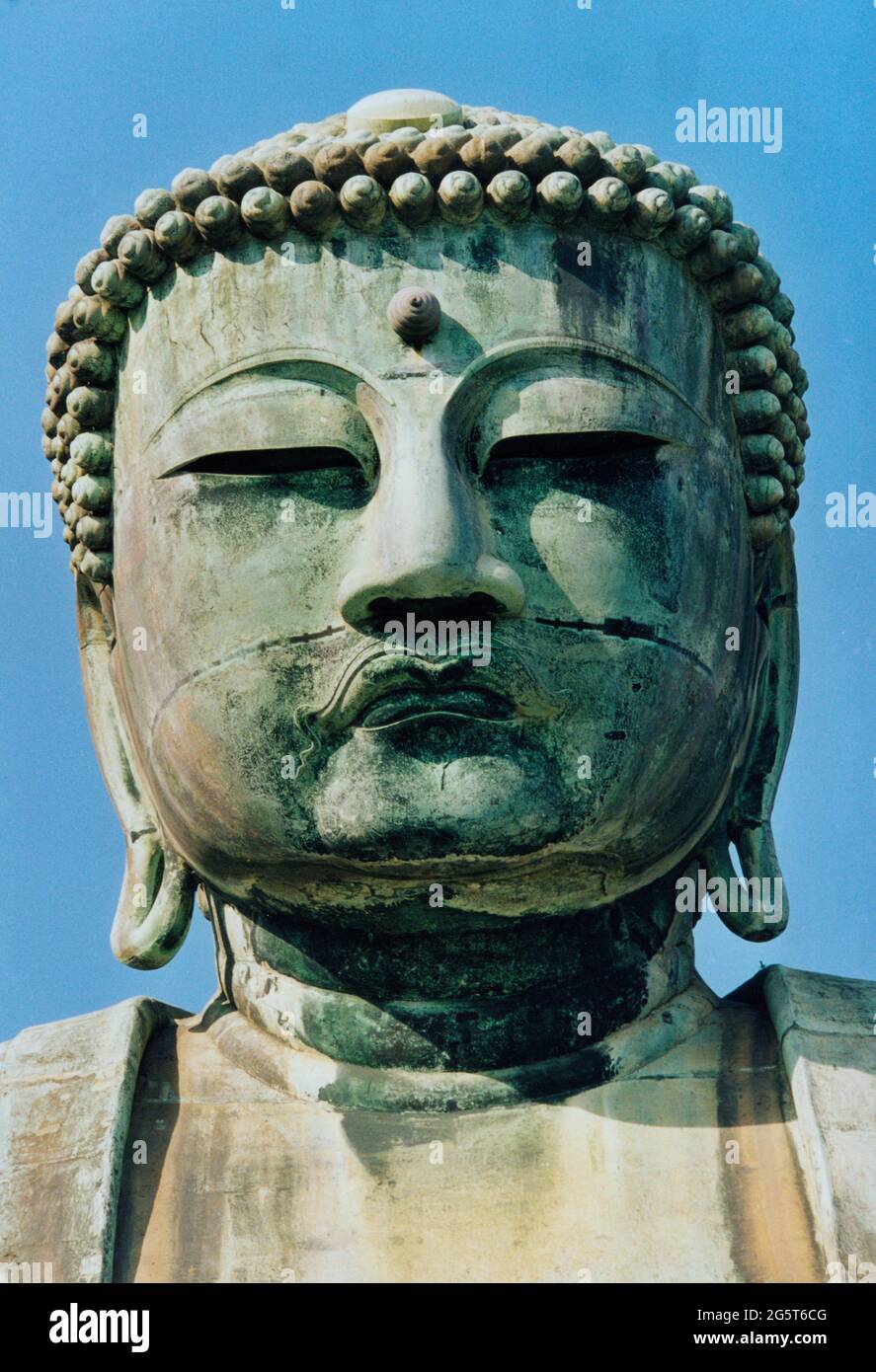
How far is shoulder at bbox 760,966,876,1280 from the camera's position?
11.0 m

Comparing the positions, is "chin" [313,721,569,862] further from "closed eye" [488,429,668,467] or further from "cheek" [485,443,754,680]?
"closed eye" [488,429,668,467]

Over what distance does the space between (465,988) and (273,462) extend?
1.98 metres

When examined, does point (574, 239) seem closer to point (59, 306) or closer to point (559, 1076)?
point (59, 306)

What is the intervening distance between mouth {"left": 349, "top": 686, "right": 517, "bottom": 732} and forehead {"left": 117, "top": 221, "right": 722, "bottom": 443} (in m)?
1.08

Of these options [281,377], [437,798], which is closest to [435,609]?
[437,798]

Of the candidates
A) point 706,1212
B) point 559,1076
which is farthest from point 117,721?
point 706,1212

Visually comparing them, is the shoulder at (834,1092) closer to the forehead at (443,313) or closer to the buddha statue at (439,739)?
the buddha statue at (439,739)

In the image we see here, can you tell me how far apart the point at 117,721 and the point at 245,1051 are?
5.13 feet

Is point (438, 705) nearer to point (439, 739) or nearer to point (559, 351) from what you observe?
point (439, 739)

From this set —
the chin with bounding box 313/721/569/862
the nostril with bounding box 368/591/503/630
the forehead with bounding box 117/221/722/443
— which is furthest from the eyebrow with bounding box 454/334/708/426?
the chin with bounding box 313/721/569/862

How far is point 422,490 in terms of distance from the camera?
11.5m

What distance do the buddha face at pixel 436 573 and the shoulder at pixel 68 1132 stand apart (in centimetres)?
72

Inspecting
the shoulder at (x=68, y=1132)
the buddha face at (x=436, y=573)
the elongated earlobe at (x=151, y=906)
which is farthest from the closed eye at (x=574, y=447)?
the shoulder at (x=68, y=1132)

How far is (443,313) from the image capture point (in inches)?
466
